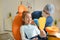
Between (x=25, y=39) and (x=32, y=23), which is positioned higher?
(x=32, y=23)

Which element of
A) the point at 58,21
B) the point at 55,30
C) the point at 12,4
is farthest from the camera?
the point at 12,4

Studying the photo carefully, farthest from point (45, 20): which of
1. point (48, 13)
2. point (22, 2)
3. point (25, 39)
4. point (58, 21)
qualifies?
point (22, 2)

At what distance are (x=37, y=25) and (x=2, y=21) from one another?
8.58 ft

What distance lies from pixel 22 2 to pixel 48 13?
2.39m

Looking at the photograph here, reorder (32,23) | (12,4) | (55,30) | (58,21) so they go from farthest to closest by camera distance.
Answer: (12,4), (58,21), (32,23), (55,30)

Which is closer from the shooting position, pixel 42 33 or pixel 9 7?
pixel 42 33

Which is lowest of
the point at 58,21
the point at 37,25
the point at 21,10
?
the point at 58,21

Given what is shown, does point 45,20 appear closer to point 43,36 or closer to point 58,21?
point 43,36

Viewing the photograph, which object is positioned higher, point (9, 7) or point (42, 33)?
point (9, 7)

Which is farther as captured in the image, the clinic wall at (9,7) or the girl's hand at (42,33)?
the clinic wall at (9,7)

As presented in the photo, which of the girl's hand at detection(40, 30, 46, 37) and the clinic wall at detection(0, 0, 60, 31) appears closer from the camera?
the girl's hand at detection(40, 30, 46, 37)

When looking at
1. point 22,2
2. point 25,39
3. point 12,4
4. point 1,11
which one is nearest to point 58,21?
point 22,2

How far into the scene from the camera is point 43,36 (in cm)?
111

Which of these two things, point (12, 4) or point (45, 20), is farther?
point (12, 4)
